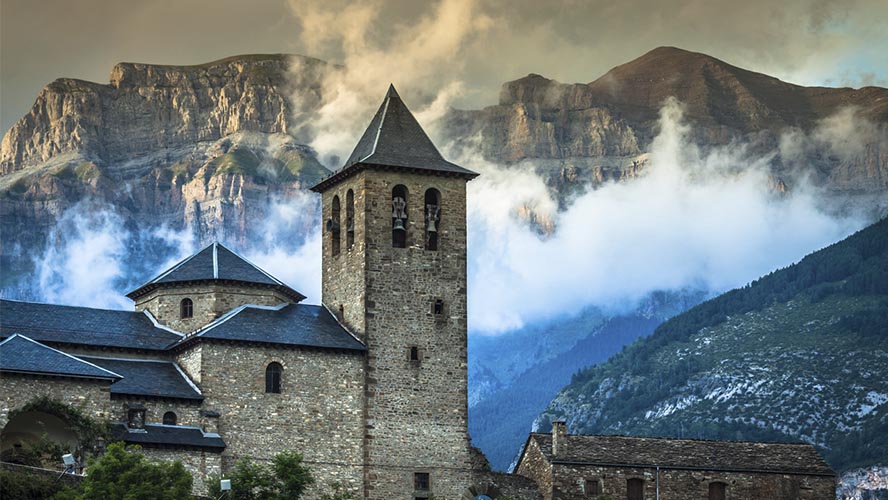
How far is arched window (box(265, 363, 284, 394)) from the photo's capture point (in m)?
72.9

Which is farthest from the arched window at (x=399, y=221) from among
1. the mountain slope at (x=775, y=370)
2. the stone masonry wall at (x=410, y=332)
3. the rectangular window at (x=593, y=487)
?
the mountain slope at (x=775, y=370)

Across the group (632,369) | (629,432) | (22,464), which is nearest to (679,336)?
(632,369)

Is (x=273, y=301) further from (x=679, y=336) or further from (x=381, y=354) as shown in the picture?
(x=679, y=336)

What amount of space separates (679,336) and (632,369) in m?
8.64

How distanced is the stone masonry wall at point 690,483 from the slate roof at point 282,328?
14.8 meters

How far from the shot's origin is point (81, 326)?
2918 inches

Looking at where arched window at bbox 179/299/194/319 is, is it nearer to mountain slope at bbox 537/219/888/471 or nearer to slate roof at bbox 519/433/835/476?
slate roof at bbox 519/433/835/476

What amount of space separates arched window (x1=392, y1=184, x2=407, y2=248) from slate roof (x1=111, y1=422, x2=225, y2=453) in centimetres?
1346

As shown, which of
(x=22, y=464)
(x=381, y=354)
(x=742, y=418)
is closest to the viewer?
(x=22, y=464)

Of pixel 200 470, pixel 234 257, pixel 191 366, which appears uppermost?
pixel 234 257

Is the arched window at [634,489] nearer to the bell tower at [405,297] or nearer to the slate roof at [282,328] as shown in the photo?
the bell tower at [405,297]

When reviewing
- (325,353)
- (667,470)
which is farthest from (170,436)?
(667,470)

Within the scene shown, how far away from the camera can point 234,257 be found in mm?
78875

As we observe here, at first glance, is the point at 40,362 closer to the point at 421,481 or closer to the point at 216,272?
the point at 216,272
